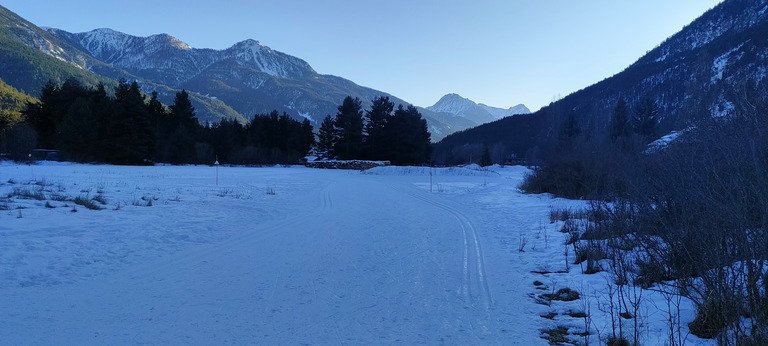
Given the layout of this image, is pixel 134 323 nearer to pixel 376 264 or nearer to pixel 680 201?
pixel 376 264

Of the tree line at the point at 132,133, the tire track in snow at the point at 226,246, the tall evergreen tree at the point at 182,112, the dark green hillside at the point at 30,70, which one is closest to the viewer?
the tire track in snow at the point at 226,246

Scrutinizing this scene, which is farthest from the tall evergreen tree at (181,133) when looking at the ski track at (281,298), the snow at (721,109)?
the snow at (721,109)

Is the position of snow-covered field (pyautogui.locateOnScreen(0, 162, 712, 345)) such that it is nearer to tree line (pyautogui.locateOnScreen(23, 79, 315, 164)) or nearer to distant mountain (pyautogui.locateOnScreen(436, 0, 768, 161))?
tree line (pyautogui.locateOnScreen(23, 79, 315, 164))

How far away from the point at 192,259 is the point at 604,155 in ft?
48.2

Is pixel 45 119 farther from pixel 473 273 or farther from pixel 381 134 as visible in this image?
pixel 473 273

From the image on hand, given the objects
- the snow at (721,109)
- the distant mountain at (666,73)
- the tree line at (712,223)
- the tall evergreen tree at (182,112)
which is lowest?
the tree line at (712,223)

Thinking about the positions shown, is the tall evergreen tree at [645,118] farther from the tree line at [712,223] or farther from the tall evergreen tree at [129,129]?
the tall evergreen tree at [129,129]

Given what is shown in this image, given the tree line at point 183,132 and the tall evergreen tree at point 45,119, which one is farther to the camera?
the tall evergreen tree at point 45,119

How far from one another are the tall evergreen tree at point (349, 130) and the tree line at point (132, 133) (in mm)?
9355

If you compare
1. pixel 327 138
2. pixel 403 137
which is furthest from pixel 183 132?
pixel 403 137

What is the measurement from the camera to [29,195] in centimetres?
977

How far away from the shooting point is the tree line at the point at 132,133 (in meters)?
38.0

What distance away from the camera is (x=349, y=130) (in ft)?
182

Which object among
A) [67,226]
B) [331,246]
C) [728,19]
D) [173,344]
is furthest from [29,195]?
[728,19]
